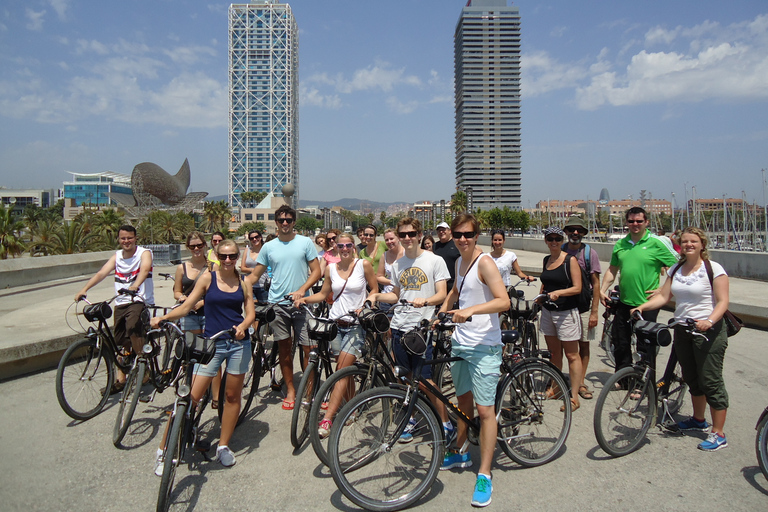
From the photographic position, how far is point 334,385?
3.68 metres

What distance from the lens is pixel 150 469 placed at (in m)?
3.65

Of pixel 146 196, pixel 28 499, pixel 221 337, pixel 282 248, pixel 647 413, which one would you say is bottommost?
pixel 28 499

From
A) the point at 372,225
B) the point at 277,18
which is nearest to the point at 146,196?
the point at 372,225

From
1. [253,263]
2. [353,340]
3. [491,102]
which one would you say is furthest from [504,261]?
[491,102]

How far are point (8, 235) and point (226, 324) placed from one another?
87.8 ft

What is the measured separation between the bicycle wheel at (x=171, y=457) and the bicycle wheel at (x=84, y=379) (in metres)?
1.93

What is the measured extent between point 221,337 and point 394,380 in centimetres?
145

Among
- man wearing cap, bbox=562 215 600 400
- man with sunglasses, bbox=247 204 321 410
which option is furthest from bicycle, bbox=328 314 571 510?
man wearing cap, bbox=562 215 600 400

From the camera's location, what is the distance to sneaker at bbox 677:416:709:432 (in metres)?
4.18

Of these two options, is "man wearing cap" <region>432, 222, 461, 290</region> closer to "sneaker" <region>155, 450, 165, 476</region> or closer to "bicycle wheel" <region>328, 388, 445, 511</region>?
"bicycle wheel" <region>328, 388, 445, 511</region>

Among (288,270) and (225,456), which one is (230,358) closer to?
(225,456)

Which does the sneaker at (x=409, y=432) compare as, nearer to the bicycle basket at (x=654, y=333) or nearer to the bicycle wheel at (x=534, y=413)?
the bicycle wheel at (x=534, y=413)

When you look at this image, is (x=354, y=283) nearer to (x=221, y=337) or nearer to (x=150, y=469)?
(x=221, y=337)

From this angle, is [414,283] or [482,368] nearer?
[482,368]
